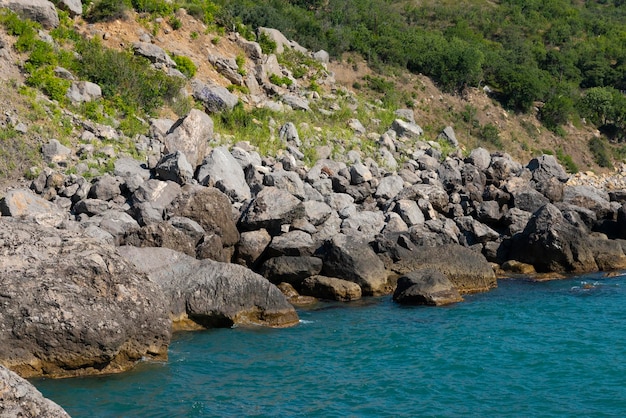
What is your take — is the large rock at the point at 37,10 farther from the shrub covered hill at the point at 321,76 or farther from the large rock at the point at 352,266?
the large rock at the point at 352,266

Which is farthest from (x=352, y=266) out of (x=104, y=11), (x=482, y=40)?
(x=482, y=40)

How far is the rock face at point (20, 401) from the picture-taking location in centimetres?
757

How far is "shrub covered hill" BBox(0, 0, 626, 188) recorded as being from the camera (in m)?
32.2

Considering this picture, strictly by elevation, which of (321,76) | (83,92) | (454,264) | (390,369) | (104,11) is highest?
(104,11)

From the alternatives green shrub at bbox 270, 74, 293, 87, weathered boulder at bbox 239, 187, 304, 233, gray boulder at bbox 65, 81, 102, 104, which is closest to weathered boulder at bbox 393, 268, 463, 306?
weathered boulder at bbox 239, 187, 304, 233

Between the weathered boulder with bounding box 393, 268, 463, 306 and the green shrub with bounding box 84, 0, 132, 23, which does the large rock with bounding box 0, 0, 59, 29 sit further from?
the weathered boulder with bounding box 393, 268, 463, 306

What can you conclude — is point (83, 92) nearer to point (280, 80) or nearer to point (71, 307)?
point (280, 80)

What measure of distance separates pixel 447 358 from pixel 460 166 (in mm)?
20618

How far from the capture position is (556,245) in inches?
1061

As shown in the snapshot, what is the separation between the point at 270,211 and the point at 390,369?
10.2 metres

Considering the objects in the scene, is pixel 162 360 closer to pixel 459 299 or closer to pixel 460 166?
pixel 459 299

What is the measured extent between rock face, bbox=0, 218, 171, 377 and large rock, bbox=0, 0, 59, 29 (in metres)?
22.6

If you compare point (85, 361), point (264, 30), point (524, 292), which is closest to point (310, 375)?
point (85, 361)

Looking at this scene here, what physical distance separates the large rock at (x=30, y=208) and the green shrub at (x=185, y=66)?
16946 millimetres
